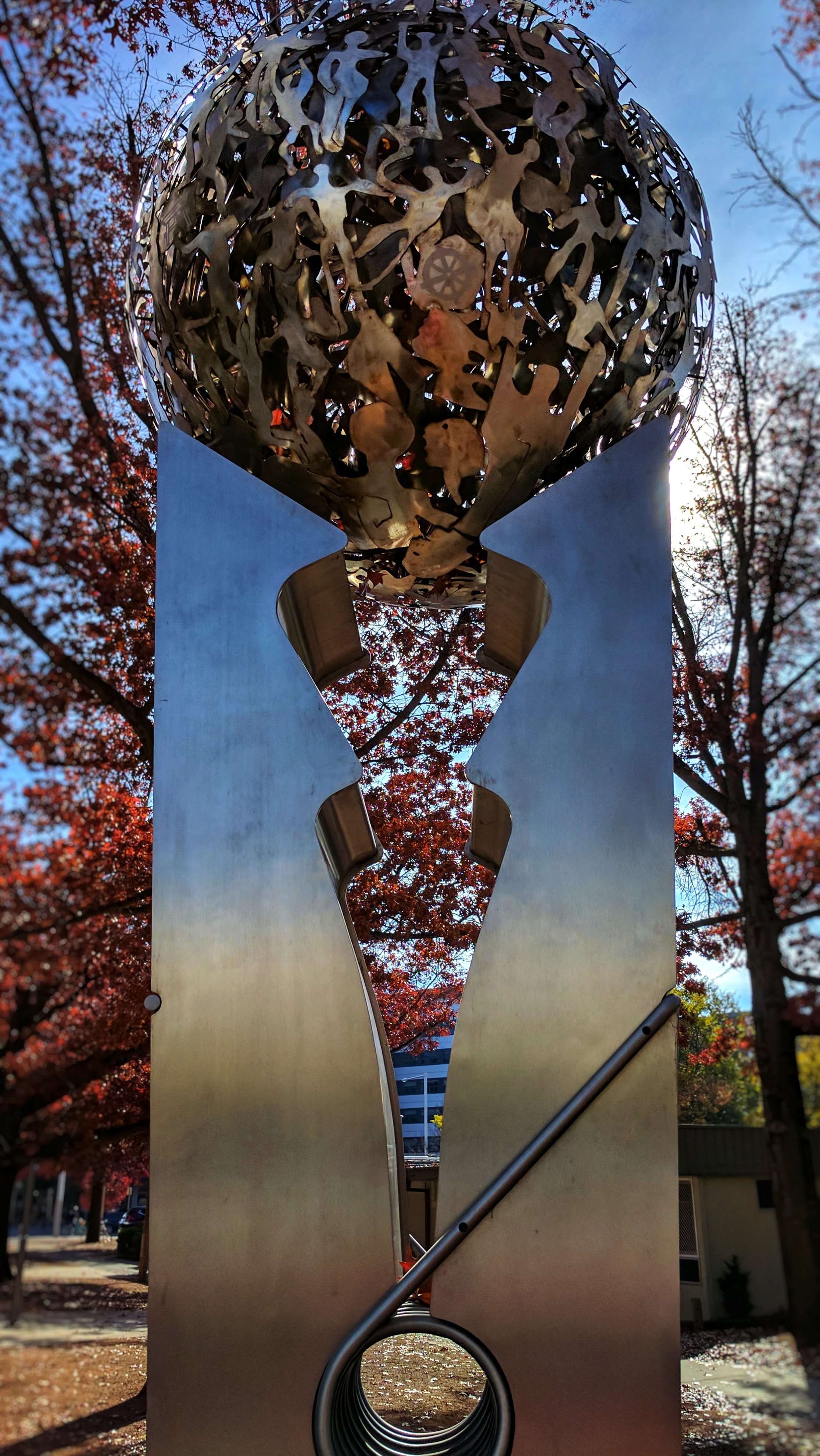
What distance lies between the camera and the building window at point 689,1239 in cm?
649

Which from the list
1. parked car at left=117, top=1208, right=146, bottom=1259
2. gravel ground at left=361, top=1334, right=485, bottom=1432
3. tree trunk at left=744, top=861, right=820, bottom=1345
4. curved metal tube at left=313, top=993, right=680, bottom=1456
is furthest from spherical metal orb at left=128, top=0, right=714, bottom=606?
parked car at left=117, top=1208, right=146, bottom=1259

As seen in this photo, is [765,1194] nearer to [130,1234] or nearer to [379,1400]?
[379,1400]

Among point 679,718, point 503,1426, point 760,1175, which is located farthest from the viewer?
point 679,718

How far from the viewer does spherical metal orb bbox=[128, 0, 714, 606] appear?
2.97 meters

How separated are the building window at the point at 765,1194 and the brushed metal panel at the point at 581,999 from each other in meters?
3.83

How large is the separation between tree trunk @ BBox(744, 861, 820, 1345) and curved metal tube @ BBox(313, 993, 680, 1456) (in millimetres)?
3814

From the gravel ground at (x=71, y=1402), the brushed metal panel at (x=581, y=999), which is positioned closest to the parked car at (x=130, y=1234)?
the gravel ground at (x=71, y=1402)

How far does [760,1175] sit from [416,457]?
495 centimetres

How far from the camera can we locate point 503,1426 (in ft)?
9.00

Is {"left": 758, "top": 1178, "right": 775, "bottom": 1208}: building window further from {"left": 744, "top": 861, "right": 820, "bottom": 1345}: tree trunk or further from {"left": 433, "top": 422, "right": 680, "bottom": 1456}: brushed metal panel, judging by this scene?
{"left": 433, "top": 422, "right": 680, "bottom": 1456}: brushed metal panel

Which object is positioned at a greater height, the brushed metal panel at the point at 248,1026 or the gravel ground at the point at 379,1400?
the brushed metal panel at the point at 248,1026

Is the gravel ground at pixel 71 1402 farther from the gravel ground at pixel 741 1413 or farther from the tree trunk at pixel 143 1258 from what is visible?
the gravel ground at pixel 741 1413

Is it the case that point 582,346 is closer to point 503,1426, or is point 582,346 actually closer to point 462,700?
point 503,1426

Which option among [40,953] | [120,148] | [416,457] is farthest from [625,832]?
[120,148]
